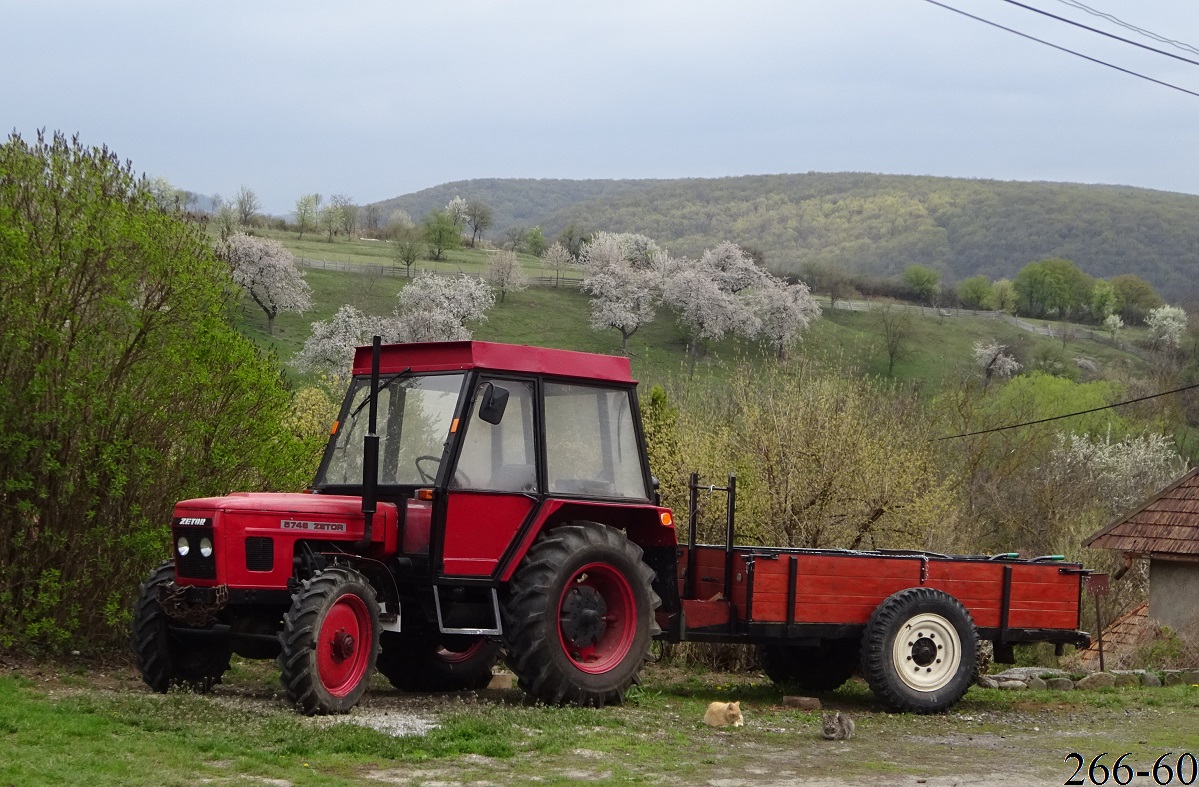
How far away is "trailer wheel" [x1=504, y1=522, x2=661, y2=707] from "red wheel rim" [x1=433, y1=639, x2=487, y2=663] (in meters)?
1.35

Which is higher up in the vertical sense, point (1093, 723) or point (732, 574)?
point (732, 574)

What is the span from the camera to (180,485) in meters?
11.7

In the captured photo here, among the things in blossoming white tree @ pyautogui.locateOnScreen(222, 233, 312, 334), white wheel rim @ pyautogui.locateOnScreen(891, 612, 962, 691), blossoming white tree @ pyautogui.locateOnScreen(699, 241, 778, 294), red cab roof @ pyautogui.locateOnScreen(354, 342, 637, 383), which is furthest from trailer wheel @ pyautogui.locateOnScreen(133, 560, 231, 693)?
blossoming white tree @ pyautogui.locateOnScreen(699, 241, 778, 294)

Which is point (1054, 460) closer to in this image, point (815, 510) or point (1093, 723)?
point (815, 510)

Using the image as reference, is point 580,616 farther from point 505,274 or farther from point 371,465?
point 505,274

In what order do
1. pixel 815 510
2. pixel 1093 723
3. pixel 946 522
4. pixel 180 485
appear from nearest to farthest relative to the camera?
1. pixel 1093 723
2. pixel 180 485
3. pixel 815 510
4. pixel 946 522

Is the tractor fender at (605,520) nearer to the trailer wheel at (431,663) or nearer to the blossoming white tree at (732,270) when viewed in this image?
the trailer wheel at (431,663)

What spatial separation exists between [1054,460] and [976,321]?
57.0 metres

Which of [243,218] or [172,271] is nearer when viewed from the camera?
[172,271]

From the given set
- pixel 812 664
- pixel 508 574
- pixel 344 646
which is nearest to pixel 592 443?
pixel 508 574

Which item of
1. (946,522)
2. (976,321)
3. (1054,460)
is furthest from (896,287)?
(946,522)

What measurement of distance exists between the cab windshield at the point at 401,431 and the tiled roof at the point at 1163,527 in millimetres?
17086

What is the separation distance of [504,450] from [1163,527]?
57.8 ft

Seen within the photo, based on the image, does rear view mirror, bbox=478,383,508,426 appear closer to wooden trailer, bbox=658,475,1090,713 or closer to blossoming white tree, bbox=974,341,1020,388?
wooden trailer, bbox=658,475,1090,713
